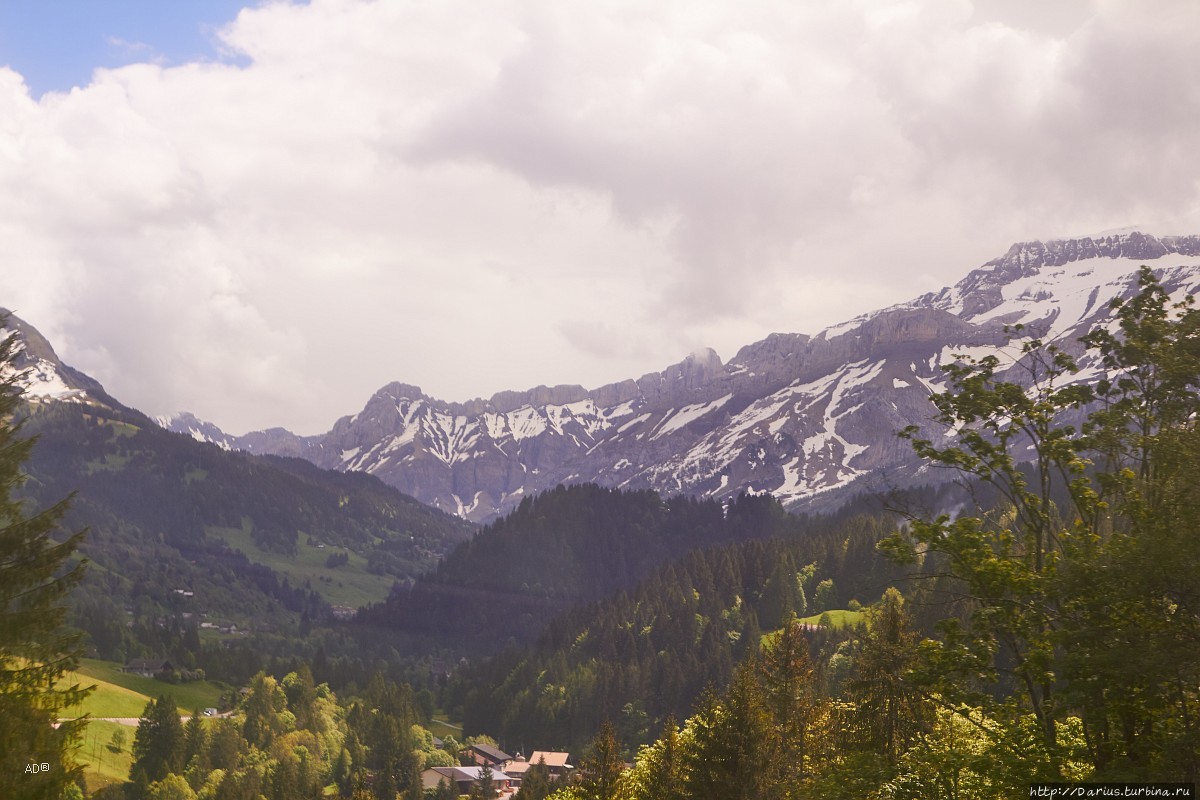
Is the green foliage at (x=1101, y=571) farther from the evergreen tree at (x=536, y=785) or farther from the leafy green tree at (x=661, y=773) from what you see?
the evergreen tree at (x=536, y=785)

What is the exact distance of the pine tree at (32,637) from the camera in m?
30.9

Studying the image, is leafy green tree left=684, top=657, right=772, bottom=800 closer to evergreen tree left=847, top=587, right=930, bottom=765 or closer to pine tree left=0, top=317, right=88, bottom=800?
evergreen tree left=847, top=587, right=930, bottom=765

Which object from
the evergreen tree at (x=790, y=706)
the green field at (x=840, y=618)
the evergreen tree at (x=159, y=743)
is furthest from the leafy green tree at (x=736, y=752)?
the green field at (x=840, y=618)

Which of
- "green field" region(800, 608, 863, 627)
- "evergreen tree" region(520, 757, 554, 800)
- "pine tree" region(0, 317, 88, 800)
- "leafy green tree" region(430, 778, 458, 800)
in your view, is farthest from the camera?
"green field" region(800, 608, 863, 627)

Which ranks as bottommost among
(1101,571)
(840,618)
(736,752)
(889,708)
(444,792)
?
(444,792)

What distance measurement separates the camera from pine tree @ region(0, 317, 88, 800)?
3089 cm

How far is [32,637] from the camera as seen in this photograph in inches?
1385

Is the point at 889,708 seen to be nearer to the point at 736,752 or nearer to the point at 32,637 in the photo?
the point at 736,752

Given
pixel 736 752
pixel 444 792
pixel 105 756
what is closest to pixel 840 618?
pixel 444 792

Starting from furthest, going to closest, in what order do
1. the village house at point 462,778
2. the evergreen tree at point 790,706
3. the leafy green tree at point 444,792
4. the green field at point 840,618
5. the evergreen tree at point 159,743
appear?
1. the green field at point 840,618
2. the village house at point 462,778
3. the evergreen tree at point 159,743
4. the leafy green tree at point 444,792
5. the evergreen tree at point 790,706

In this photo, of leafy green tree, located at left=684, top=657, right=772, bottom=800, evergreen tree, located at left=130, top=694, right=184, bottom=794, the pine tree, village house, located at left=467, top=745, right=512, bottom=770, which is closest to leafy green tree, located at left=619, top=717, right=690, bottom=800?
leafy green tree, located at left=684, top=657, right=772, bottom=800

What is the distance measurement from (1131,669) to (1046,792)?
15.8 feet

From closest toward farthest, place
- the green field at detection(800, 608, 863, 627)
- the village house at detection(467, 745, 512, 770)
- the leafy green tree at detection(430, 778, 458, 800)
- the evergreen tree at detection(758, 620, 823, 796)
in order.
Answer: the evergreen tree at detection(758, 620, 823, 796), the leafy green tree at detection(430, 778, 458, 800), the village house at detection(467, 745, 512, 770), the green field at detection(800, 608, 863, 627)

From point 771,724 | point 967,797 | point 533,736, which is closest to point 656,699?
point 533,736
